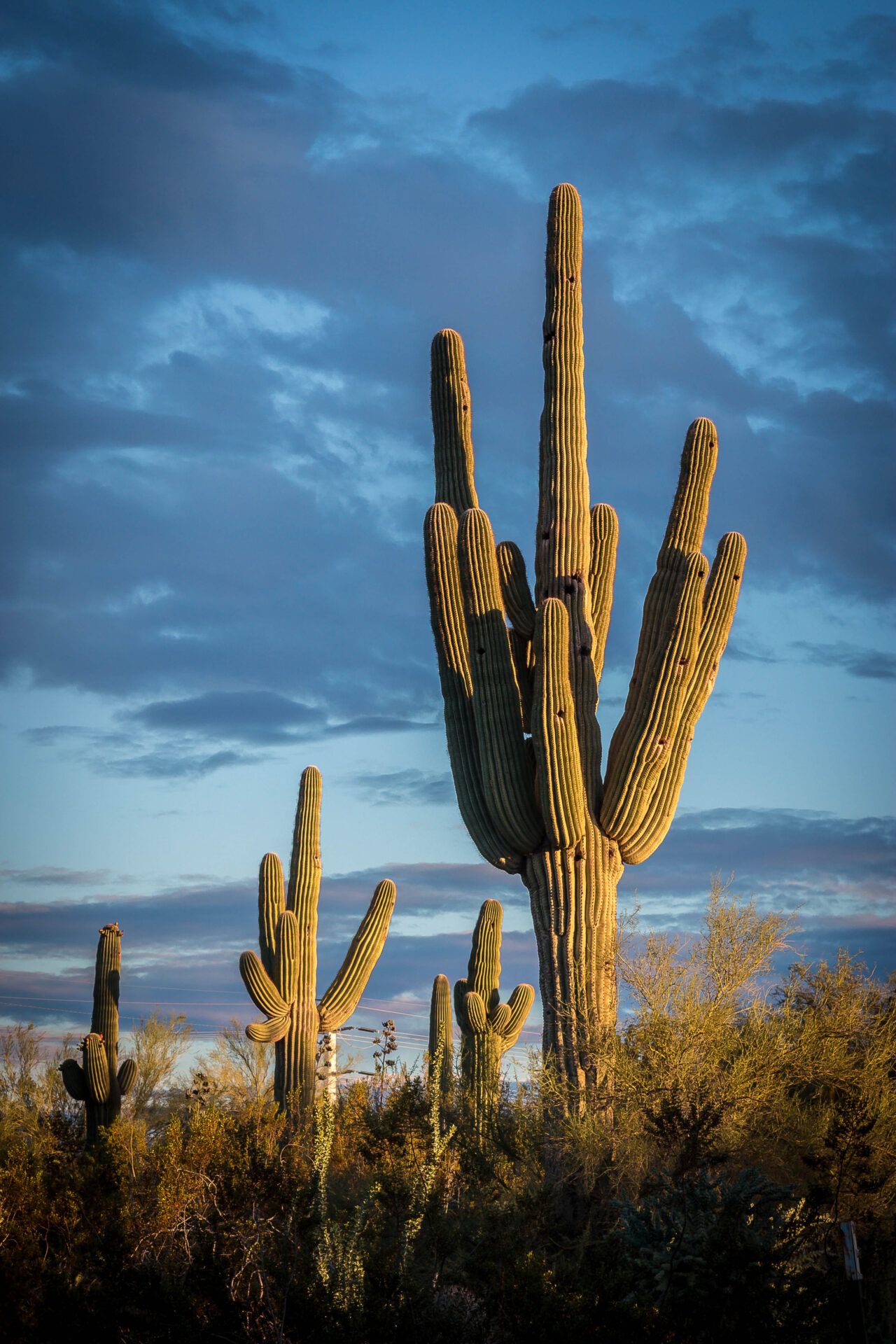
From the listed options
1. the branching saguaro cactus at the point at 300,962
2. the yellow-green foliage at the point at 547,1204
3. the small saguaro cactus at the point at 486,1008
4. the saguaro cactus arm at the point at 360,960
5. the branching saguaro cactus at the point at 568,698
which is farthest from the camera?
the saguaro cactus arm at the point at 360,960

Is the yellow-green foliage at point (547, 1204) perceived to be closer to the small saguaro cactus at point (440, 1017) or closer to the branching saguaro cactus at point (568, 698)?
the branching saguaro cactus at point (568, 698)

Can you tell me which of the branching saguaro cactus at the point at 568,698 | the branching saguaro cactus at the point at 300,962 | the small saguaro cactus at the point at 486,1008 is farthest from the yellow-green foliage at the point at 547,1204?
the branching saguaro cactus at the point at 300,962

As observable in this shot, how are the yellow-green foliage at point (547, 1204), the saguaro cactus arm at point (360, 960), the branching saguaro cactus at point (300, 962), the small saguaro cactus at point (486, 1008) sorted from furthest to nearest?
the saguaro cactus arm at point (360, 960), the branching saguaro cactus at point (300, 962), the small saguaro cactus at point (486, 1008), the yellow-green foliage at point (547, 1204)

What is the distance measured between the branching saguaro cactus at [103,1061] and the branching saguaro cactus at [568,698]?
22.5ft

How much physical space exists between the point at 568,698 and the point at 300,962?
20.1 feet

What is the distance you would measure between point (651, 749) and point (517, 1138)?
3396 millimetres

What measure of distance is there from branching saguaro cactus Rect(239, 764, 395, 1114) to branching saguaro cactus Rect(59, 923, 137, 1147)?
2.08m

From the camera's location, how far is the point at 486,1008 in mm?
14016

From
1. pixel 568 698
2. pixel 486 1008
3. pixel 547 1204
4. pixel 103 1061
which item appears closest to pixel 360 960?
pixel 486 1008

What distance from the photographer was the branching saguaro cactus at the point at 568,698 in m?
10.1

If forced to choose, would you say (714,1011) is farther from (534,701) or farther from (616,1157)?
(534,701)

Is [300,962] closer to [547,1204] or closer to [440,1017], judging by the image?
[440,1017]

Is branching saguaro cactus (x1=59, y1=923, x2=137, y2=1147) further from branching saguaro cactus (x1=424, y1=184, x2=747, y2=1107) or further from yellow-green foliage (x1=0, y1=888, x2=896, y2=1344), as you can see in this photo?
branching saguaro cactus (x1=424, y1=184, x2=747, y2=1107)

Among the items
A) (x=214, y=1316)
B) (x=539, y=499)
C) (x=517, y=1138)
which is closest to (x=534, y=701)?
(x=539, y=499)
